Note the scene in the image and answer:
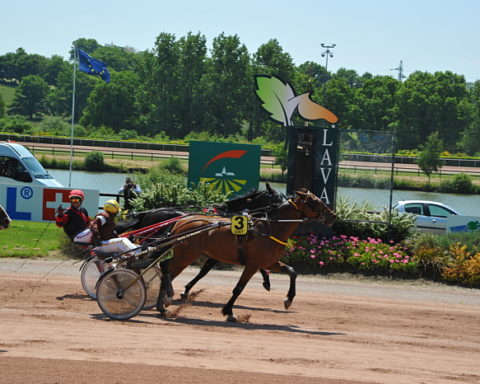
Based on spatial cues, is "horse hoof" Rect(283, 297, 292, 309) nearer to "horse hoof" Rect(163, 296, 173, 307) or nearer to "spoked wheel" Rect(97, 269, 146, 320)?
"horse hoof" Rect(163, 296, 173, 307)

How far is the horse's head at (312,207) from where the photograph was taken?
11.3 metres

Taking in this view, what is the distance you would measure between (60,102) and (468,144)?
6765cm

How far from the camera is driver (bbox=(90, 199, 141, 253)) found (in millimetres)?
10523

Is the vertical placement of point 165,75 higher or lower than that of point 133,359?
higher

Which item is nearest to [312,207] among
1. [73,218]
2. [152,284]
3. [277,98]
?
[152,284]

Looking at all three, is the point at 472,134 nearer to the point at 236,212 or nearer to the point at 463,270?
the point at 463,270

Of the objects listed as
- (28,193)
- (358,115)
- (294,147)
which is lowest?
(28,193)

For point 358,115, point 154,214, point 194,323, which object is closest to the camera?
point 194,323

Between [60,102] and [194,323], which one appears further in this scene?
[60,102]

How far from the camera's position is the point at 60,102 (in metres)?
116

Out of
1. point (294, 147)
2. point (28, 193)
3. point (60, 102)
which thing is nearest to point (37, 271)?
point (28, 193)

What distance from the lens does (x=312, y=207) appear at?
11.3 meters

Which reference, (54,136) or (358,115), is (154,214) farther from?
(358,115)

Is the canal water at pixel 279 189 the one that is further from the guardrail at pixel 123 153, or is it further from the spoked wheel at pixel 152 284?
the spoked wheel at pixel 152 284
